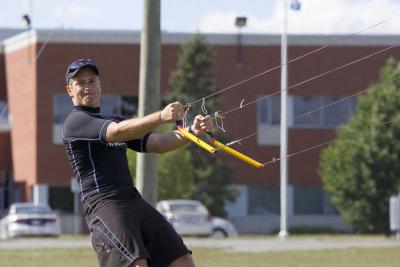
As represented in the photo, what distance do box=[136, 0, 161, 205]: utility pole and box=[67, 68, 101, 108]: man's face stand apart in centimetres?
730

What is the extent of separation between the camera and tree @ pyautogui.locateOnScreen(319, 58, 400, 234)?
44812mm

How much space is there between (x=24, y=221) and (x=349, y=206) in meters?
13.0

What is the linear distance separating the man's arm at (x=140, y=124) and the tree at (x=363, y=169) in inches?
1440

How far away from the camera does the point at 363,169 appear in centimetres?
4475

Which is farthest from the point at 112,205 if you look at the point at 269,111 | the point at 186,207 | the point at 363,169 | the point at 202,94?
the point at 202,94

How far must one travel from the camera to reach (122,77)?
56.0m

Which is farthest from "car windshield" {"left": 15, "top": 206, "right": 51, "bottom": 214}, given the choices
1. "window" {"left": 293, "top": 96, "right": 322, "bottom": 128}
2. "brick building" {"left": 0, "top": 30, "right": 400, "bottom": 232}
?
"brick building" {"left": 0, "top": 30, "right": 400, "bottom": 232}

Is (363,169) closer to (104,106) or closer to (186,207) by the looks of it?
(186,207)

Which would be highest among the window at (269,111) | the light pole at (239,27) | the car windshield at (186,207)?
the light pole at (239,27)

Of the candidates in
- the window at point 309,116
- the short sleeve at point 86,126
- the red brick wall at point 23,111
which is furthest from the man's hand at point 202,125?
the red brick wall at point 23,111

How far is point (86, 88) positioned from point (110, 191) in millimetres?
728

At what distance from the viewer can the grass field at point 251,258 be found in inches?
830

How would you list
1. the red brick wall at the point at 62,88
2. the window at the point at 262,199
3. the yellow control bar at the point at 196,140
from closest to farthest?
the yellow control bar at the point at 196,140
the red brick wall at the point at 62,88
the window at the point at 262,199

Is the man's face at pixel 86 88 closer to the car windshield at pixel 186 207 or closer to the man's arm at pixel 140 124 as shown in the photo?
the man's arm at pixel 140 124
